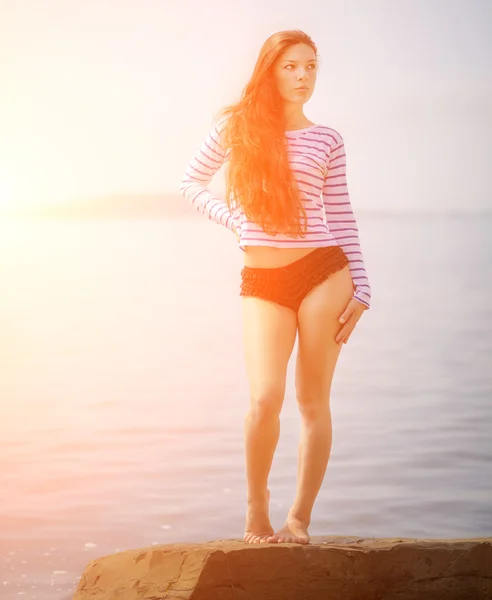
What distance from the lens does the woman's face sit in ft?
9.84

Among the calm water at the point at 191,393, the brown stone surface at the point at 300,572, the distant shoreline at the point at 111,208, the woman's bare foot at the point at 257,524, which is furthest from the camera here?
the distant shoreline at the point at 111,208

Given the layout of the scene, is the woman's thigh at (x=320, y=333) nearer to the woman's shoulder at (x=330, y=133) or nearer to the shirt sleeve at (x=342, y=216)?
the shirt sleeve at (x=342, y=216)

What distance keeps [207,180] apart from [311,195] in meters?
0.32

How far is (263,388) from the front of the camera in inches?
114

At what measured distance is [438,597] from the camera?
3.05 meters

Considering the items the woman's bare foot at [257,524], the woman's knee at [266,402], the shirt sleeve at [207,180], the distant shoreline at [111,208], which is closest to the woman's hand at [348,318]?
the woman's knee at [266,402]

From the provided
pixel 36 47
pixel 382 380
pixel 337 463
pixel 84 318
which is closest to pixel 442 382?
pixel 382 380

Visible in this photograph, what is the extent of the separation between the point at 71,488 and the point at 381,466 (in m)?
1.22

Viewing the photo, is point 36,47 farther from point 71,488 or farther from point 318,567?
point 318,567

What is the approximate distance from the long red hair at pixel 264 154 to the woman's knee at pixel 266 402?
0.43m

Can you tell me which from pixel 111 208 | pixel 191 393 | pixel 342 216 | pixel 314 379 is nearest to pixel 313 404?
Answer: pixel 314 379

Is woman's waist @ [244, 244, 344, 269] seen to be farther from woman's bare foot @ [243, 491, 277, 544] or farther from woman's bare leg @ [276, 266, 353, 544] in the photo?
woman's bare foot @ [243, 491, 277, 544]

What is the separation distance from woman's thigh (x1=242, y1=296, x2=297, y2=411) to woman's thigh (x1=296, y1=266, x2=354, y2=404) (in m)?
0.05

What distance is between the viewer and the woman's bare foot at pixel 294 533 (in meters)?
2.96
